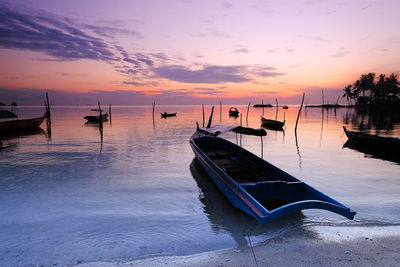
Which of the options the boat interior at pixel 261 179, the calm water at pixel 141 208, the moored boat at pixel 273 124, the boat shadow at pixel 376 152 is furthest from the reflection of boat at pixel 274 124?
the boat interior at pixel 261 179

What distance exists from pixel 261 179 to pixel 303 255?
11.6 feet

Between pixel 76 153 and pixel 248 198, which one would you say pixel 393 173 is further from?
pixel 76 153

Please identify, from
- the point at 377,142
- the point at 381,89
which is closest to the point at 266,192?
the point at 377,142

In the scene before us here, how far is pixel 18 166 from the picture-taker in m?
11.7

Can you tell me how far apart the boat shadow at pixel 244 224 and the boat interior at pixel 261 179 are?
47 centimetres

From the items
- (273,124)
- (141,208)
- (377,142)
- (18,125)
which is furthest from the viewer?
(273,124)

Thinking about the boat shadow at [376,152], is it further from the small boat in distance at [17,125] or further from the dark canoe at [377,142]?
the small boat in distance at [17,125]

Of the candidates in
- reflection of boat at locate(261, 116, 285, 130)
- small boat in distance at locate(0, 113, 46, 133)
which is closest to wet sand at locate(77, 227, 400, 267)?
reflection of boat at locate(261, 116, 285, 130)

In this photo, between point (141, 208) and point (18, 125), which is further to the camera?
point (18, 125)

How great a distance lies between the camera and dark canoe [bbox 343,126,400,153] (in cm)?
1473

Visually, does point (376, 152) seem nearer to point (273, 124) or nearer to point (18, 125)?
point (273, 124)

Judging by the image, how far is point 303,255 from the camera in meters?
4.23

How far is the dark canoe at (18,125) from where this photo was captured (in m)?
23.9

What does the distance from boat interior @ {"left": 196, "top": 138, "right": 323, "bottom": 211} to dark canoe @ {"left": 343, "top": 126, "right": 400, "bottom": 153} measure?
1098 cm
